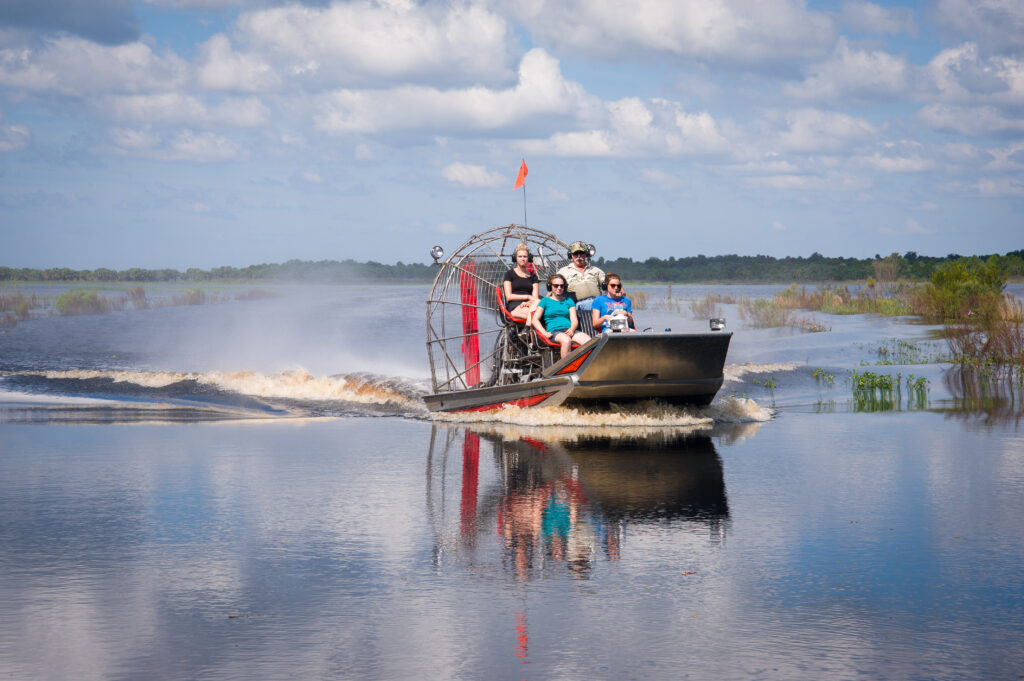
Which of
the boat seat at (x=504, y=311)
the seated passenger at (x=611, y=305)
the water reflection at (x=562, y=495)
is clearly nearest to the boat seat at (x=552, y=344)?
the seated passenger at (x=611, y=305)

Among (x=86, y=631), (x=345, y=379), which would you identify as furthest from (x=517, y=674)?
(x=345, y=379)

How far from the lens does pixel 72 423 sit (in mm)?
16703

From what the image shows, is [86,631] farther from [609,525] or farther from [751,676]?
[609,525]

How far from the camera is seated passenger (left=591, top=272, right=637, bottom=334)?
54.1 ft

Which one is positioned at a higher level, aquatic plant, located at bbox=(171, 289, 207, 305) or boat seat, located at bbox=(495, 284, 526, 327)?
aquatic plant, located at bbox=(171, 289, 207, 305)

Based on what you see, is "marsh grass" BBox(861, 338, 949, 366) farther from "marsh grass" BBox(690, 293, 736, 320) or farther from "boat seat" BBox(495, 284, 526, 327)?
"marsh grass" BBox(690, 293, 736, 320)

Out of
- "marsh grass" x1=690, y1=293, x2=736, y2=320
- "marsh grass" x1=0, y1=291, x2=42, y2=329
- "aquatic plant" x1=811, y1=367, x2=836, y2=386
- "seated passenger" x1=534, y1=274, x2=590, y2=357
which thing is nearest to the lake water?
"seated passenger" x1=534, y1=274, x2=590, y2=357

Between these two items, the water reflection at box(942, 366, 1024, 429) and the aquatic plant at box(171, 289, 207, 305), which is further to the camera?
the aquatic plant at box(171, 289, 207, 305)

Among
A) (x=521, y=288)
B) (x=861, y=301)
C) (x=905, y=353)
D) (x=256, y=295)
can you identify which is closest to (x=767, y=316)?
(x=861, y=301)

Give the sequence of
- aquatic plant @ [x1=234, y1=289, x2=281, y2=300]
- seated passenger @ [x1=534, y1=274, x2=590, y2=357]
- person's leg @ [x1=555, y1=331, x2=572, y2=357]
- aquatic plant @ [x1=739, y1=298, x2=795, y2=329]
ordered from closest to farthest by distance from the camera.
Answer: person's leg @ [x1=555, y1=331, x2=572, y2=357] < seated passenger @ [x1=534, y1=274, x2=590, y2=357] < aquatic plant @ [x1=739, y1=298, x2=795, y2=329] < aquatic plant @ [x1=234, y1=289, x2=281, y2=300]

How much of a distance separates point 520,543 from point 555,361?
8897mm

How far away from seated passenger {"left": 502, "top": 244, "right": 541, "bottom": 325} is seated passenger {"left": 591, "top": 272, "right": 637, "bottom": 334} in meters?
1.15

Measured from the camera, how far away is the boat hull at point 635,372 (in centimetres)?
1491

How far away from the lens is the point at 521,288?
57.5 ft
